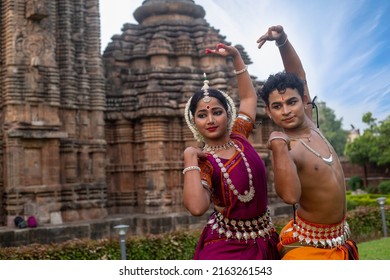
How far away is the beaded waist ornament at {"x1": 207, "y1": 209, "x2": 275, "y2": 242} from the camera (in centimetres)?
267

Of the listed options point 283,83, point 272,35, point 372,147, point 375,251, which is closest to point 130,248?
point 375,251

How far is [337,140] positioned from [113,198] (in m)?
25.6

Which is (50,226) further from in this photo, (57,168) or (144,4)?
(144,4)

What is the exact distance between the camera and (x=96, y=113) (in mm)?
10852

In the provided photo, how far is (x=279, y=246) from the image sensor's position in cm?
277

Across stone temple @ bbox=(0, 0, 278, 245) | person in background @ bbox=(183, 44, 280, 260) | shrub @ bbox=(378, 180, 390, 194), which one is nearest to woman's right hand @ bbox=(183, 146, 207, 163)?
person in background @ bbox=(183, 44, 280, 260)

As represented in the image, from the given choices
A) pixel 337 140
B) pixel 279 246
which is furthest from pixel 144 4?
pixel 337 140

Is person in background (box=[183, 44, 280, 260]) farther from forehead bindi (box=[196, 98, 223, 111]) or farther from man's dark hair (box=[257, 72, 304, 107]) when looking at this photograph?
man's dark hair (box=[257, 72, 304, 107])

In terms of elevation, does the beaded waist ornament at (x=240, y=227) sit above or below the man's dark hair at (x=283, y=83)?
below

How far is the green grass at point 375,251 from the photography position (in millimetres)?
5715

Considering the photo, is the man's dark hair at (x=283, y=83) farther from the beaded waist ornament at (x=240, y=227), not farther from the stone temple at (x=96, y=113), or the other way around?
the stone temple at (x=96, y=113)

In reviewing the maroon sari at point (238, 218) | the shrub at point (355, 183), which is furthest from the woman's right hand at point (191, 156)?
the shrub at point (355, 183)
